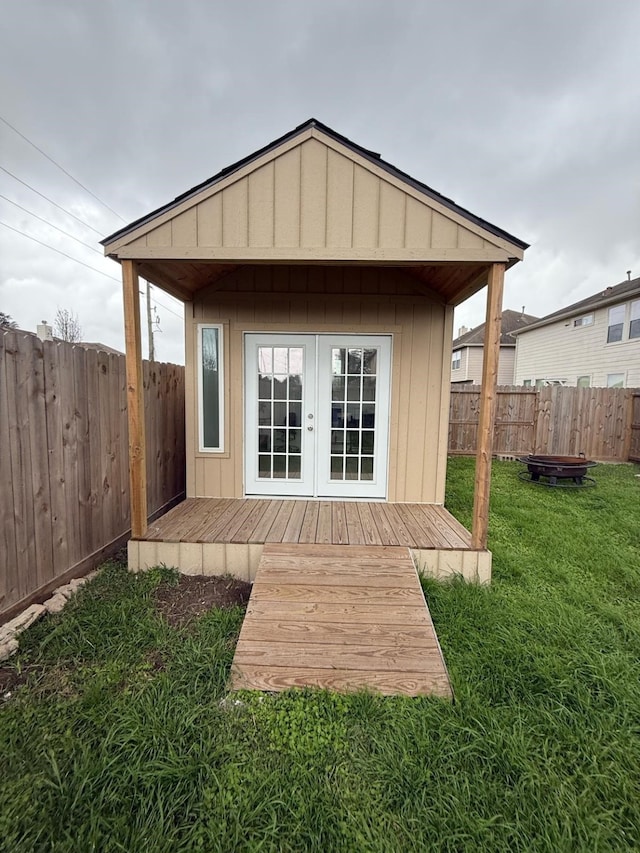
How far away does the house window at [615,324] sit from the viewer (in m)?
11.3

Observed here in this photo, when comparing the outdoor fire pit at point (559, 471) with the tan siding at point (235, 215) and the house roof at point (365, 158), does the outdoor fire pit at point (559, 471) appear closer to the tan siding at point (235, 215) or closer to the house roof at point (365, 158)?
the house roof at point (365, 158)

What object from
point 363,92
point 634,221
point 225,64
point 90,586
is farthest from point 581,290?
point 90,586

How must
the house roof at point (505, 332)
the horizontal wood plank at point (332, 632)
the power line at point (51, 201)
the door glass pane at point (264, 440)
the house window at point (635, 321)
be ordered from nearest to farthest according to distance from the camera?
the horizontal wood plank at point (332, 632)
the door glass pane at point (264, 440)
the house window at point (635, 321)
the power line at point (51, 201)
the house roof at point (505, 332)

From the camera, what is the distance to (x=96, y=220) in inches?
690

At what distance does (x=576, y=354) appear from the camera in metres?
13.2

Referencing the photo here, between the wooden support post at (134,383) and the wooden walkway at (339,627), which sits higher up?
the wooden support post at (134,383)

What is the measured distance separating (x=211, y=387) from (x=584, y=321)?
13.8m

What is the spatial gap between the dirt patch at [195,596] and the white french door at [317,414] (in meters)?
1.44

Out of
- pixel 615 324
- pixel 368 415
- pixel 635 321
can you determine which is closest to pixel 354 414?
pixel 368 415

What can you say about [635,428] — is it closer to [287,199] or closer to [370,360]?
[370,360]

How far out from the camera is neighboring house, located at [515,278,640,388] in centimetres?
1088

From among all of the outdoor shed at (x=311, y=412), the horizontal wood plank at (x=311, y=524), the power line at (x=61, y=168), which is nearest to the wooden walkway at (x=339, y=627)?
the horizontal wood plank at (x=311, y=524)

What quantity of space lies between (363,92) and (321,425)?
307 inches

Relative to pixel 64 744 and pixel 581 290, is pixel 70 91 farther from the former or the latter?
pixel 581 290
